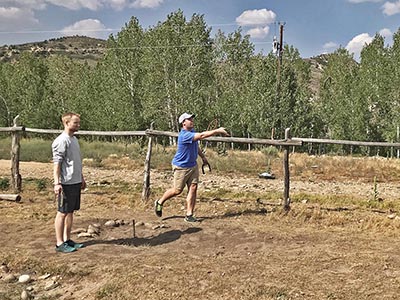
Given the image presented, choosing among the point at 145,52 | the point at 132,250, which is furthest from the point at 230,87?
the point at 132,250

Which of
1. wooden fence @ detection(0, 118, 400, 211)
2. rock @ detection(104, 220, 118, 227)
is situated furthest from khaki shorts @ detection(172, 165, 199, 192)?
rock @ detection(104, 220, 118, 227)

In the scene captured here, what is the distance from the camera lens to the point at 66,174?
5.59 meters

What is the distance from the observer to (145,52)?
3183 cm

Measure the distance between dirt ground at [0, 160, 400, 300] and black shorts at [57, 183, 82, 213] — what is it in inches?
24.8

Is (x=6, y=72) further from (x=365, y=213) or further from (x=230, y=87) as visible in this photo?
(x=365, y=213)

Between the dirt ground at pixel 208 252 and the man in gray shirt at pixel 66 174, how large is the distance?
1.31 feet

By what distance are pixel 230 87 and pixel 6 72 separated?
81.1 ft

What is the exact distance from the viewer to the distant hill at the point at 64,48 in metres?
116

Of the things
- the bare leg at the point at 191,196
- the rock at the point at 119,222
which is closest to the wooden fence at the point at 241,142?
the bare leg at the point at 191,196

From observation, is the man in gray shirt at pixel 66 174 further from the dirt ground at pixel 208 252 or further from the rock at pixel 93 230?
the rock at pixel 93 230

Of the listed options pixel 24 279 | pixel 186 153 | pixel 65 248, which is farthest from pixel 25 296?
pixel 186 153

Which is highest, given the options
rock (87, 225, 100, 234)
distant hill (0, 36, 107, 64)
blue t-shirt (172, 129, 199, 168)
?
distant hill (0, 36, 107, 64)

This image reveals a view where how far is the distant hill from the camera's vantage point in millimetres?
116500

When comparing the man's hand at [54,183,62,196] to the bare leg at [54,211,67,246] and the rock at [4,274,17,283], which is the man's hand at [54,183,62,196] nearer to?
the bare leg at [54,211,67,246]
